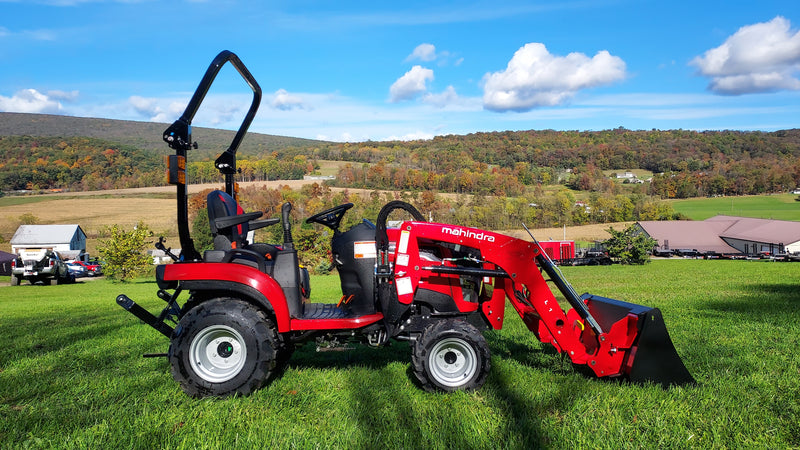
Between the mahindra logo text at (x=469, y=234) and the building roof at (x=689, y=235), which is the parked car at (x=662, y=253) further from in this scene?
the mahindra logo text at (x=469, y=234)

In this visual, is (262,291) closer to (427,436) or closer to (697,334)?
(427,436)

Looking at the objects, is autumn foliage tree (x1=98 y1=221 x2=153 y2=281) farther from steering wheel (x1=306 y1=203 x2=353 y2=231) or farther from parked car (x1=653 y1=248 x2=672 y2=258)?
parked car (x1=653 y1=248 x2=672 y2=258)

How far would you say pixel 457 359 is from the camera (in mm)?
4777

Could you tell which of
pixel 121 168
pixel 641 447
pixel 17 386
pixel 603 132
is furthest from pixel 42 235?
pixel 603 132

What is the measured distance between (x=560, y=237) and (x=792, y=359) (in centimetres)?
6561

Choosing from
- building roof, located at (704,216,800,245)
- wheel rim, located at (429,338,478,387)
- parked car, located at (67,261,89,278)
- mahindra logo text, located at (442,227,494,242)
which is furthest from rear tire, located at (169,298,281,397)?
building roof, located at (704,216,800,245)

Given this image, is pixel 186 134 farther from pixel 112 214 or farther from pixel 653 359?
pixel 112 214

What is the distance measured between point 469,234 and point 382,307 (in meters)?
1.10

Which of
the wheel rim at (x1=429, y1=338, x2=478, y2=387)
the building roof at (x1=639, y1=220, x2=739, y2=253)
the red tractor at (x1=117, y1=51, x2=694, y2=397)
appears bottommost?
the building roof at (x1=639, y1=220, x2=739, y2=253)

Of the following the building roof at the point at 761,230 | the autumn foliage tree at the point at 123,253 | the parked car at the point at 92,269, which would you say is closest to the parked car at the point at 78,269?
the parked car at the point at 92,269

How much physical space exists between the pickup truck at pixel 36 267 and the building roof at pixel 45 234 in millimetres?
35315

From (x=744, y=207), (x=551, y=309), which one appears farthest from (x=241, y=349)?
(x=744, y=207)

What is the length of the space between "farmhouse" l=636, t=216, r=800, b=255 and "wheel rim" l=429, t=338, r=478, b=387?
200ft

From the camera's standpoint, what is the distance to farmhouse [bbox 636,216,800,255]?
177 ft
